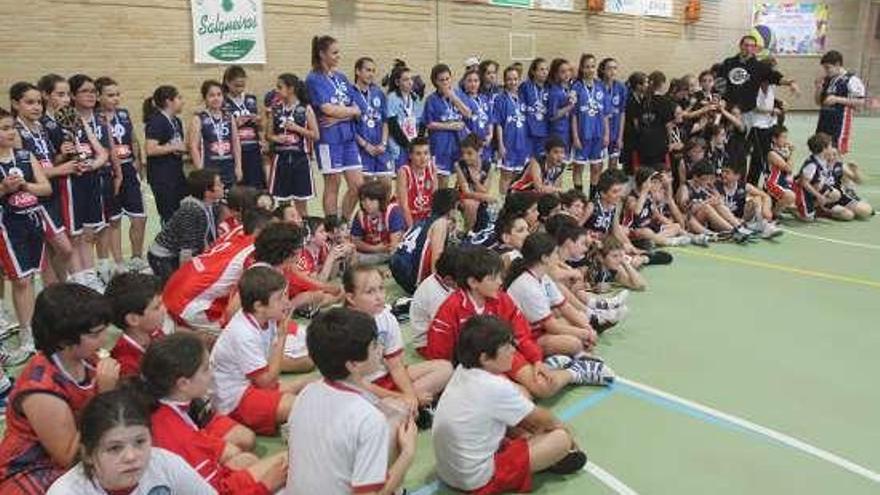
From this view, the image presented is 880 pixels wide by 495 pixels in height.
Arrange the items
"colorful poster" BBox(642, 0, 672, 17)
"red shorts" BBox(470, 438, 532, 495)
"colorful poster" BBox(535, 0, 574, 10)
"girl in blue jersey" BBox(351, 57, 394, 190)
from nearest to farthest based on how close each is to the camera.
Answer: "red shorts" BBox(470, 438, 532, 495)
"girl in blue jersey" BBox(351, 57, 394, 190)
"colorful poster" BBox(535, 0, 574, 10)
"colorful poster" BBox(642, 0, 672, 17)

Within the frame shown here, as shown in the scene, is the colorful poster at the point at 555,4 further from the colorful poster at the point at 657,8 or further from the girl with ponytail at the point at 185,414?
the girl with ponytail at the point at 185,414

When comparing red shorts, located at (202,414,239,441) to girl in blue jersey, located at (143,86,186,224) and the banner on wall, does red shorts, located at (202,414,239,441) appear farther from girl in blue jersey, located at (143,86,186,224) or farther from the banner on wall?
the banner on wall

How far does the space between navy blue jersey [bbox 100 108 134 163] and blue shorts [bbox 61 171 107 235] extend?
357 mm

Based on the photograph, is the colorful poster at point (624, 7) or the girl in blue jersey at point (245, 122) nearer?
the girl in blue jersey at point (245, 122)

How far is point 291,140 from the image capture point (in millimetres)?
6695

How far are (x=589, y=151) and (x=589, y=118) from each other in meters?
0.46

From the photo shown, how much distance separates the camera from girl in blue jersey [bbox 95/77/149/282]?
5.80 metres

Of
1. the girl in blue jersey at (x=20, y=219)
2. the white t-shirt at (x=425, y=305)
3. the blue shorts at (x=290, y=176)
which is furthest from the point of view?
the blue shorts at (x=290, y=176)

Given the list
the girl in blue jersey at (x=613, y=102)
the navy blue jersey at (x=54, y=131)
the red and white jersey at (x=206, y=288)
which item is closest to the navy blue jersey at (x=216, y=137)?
the navy blue jersey at (x=54, y=131)

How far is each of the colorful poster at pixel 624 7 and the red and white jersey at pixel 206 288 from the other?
51.8 ft

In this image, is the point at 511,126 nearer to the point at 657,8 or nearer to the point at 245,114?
the point at 245,114

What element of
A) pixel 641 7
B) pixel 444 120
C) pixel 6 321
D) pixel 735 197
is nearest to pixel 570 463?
pixel 6 321

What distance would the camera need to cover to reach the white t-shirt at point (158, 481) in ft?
6.48

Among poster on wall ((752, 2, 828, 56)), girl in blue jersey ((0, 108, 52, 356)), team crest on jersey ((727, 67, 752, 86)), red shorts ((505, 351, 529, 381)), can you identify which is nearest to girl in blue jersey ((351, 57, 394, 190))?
girl in blue jersey ((0, 108, 52, 356))
